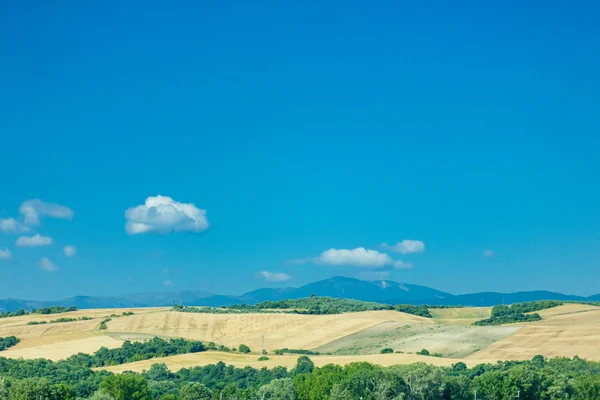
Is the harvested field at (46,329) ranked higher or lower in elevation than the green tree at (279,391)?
higher

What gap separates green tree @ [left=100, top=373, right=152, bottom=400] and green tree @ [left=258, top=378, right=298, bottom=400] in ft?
48.7

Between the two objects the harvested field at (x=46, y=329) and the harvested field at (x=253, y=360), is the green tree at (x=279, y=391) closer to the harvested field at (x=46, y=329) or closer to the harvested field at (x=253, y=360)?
the harvested field at (x=253, y=360)

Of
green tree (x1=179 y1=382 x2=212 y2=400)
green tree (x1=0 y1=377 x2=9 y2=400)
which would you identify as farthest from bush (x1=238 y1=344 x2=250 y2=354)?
green tree (x1=0 y1=377 x2=9 y2=400)

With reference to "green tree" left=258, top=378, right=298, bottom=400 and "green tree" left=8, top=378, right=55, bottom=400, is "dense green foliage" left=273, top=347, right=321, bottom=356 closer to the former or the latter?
"green tree" left=258, top=378, right=298, bottom=400

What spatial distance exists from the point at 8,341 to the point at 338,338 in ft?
249

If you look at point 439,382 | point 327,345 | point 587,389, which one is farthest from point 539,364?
point 327,345

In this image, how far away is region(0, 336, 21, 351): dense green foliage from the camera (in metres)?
158

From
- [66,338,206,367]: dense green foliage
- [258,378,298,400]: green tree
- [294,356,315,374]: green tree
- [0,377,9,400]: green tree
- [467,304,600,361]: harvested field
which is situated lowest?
[0,377,9,400]: green tree

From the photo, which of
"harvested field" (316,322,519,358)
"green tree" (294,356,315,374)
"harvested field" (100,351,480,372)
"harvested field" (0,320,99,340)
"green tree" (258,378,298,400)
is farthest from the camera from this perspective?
"harvested field" (0,320,99,340)

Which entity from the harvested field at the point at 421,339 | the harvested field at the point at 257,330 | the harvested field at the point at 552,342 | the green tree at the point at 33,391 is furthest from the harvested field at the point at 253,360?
the green tree at the point at 33,391

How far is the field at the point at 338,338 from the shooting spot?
136750 mm

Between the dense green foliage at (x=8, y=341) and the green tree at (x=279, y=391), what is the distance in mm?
84580

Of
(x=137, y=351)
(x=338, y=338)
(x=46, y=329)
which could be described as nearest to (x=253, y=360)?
(x=137, y=351)

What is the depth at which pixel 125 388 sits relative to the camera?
298 feet
